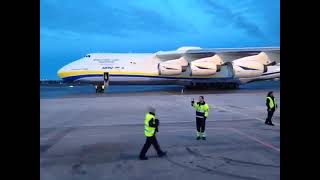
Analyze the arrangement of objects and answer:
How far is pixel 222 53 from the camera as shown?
3241 cm

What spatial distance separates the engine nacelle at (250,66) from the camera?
102 feet

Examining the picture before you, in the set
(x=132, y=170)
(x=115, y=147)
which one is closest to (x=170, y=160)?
(x=132, y=170)

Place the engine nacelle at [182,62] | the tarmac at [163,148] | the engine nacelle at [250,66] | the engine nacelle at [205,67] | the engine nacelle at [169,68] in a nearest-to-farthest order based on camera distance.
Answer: the tarmac at [163,148], the engine nacelle at [250,66], the engine nacelle at [205,67], the engine nacelle at [169,68], the engine nacelle at [182,62]

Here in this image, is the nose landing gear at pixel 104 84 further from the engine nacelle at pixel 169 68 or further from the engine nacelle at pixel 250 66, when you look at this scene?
the engine nacelle at pixel 250 66

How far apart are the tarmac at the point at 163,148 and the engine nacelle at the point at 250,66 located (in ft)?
41.2

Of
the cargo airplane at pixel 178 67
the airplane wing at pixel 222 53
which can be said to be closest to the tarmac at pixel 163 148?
the cargo airplane at pixel 178 67

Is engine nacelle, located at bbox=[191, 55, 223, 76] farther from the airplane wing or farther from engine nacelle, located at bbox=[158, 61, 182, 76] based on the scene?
engine nacelle, located at bbox=[158, 61, 182, 76]

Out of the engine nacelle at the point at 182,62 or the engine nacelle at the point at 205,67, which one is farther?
the engine nacelle at the point at 182,62

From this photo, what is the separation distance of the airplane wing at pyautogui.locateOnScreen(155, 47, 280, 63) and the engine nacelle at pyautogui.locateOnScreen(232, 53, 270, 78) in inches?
23.6

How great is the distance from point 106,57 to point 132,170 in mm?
25328

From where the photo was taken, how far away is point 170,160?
9.08 meters

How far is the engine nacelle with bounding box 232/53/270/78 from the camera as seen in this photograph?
30953 mm
